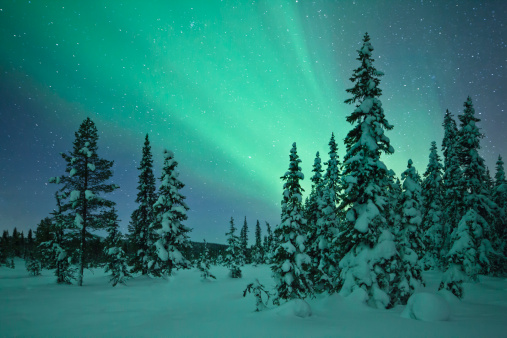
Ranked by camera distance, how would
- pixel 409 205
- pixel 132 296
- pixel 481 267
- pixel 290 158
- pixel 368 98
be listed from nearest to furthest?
pixel 368 98 < pixel 290 158 < pixel 132 296 < pixel 409 205 < pixel 481 267

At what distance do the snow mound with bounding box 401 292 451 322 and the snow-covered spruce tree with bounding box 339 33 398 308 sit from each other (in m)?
3.22

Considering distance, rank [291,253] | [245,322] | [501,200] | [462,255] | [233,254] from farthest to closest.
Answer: [233,254]
[501,200]
[462,255]
[291,253]
[245,322]

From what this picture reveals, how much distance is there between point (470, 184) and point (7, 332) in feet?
93.6

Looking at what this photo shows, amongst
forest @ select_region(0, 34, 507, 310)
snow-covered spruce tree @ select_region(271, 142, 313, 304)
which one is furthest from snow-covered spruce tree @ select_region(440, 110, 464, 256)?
snow-covered spruce tree @ select_region(271, 142, 313, 304)

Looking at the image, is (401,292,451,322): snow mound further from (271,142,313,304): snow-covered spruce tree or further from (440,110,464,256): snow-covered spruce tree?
(440,110,464,256): snow-covered spruce tree

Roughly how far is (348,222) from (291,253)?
12.2 feet

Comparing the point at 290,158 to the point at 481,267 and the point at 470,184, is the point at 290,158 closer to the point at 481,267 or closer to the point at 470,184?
the point at 470,184

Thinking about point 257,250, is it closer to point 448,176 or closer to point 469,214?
point 448,176

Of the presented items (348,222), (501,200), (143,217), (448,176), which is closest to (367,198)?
(348,222)

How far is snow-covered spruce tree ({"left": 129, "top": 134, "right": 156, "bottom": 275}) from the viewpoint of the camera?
28.5 meters

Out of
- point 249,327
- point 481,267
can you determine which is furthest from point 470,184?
point 249,327

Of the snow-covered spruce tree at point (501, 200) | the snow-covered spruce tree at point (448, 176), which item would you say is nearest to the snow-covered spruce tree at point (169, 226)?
the snow-covered spruce tree at point (448, 176)

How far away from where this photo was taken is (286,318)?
30.0 ft

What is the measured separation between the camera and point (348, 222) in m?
14.5
